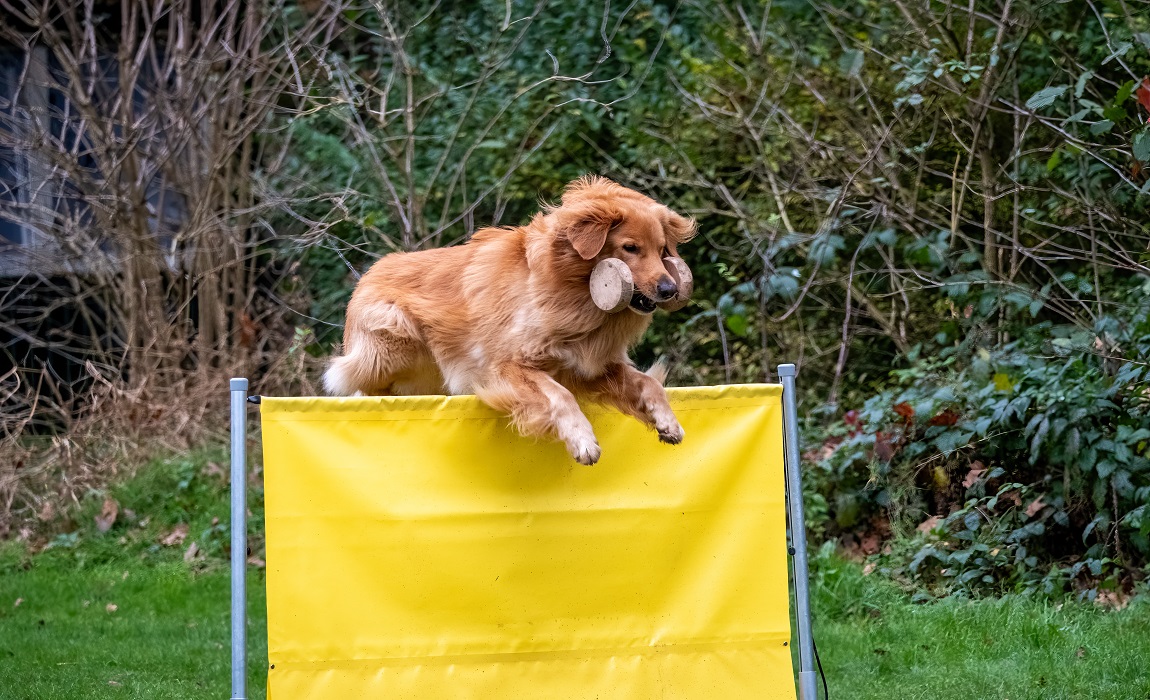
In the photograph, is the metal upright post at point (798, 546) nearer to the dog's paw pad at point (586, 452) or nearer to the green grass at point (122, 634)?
the dog's paw pad at point (586, 452)

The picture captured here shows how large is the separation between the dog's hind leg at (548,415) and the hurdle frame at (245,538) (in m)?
0.63

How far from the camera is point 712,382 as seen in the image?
27.5 ft

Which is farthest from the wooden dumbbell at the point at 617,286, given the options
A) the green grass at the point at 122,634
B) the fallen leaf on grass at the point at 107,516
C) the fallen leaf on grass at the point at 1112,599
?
the fallen leaf on grass at the point at 107,516

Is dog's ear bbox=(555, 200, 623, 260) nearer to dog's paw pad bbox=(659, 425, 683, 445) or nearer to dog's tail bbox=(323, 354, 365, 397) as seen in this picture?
dog's paw pad bbox=(659, 425, 683, 445)

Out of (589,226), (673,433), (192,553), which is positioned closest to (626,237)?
(589,226)

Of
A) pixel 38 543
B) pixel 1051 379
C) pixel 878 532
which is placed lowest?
pixel 38 543

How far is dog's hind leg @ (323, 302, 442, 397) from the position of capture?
164 inches

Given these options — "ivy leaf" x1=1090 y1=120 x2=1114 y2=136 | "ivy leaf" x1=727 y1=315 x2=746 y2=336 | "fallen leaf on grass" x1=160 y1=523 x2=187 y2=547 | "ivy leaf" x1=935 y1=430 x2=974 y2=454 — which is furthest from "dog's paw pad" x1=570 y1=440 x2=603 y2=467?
"fallen leaf on grass" x1=160 y1=523 x2=187 y2=547

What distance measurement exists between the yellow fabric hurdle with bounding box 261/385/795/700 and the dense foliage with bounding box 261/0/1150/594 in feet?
6.28

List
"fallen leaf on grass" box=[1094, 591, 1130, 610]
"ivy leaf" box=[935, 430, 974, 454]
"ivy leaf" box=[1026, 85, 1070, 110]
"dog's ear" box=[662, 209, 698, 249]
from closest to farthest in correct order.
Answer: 1. "dog's ear" box=[662, 209, 698, 249]
2. "ivy leaf" box=[1026, 85, 1070, 110]
3. "fallen leaf on grass" box=[1094, 591, 1130, 610]
4. "ivy leaf" box=[935, 430, 974, 454]

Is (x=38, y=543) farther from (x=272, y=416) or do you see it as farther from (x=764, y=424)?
(x=764, y=424)

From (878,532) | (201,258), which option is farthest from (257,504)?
(878,532)

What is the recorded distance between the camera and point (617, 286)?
3625 millimetres

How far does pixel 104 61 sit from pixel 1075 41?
7747 millimetres
